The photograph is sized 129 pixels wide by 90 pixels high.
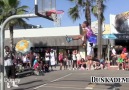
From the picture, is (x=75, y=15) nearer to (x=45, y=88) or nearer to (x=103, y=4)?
(x=103, y=4)

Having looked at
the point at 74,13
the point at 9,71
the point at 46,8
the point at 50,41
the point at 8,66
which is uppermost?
the point at 74,13

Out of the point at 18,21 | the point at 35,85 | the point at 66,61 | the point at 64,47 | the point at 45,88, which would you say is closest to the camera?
the point at 45,88

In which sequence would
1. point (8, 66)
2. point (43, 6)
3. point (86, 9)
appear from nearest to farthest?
1. point (43, 6)
2. point (8, 66)
3. point (86, 9)

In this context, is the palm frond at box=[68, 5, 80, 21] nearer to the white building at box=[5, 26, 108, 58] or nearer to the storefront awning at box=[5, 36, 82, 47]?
the white building at box=[5, 26, 108, 58]

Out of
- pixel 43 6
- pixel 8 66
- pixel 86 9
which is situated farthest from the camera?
pixel 86 9

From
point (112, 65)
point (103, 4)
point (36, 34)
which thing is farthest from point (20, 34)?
point (112, 65)

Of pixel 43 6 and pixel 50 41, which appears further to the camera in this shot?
pixel 50 41

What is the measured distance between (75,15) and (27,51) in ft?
21.8

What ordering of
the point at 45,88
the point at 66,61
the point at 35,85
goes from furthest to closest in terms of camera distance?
the point at 66,61 < the point at 35,85 < the point at 45,88

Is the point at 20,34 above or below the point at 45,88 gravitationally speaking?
above

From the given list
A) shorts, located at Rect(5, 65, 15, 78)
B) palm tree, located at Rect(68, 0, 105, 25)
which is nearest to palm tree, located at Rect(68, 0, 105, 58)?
palm tree, located at Rect(68, 0, 105, 25)

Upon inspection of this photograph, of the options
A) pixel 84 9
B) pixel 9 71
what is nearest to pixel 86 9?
pixel 84 9

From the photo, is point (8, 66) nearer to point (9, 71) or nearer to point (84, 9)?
point (9, 71)

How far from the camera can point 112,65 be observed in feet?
89.9
